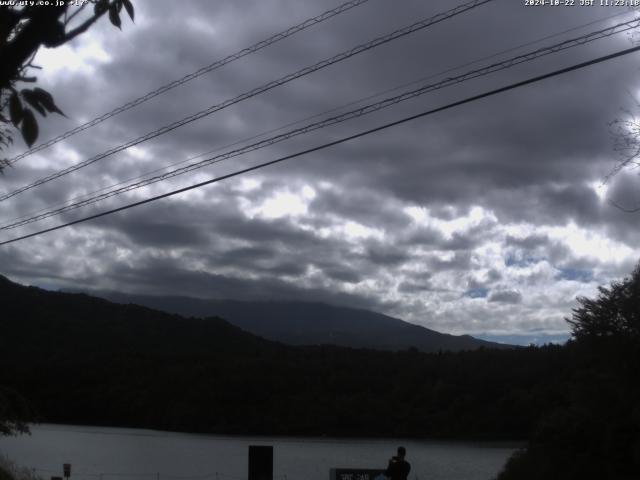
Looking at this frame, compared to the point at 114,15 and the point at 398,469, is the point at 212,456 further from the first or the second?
the point at 114,15

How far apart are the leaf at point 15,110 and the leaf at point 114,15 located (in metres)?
0.84


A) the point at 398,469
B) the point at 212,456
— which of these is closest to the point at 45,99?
the point at 398,469

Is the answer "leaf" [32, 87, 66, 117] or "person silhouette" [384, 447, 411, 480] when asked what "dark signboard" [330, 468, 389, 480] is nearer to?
"person silhouette" [384, 447, 411, 480]

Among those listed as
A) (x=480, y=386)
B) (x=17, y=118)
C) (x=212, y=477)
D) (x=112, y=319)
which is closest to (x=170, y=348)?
(x=112, y=319)

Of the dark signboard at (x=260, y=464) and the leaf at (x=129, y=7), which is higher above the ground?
the leaf at (x=129, y=7)

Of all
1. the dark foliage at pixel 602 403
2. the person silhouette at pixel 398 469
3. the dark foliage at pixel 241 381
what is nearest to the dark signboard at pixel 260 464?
the person silhouette at pixel 398 469

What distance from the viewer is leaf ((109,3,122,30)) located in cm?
377

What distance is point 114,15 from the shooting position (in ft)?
12.4

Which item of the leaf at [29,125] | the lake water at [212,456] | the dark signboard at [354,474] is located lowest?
the lake water at [212,456]

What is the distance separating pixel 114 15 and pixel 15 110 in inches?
35.7

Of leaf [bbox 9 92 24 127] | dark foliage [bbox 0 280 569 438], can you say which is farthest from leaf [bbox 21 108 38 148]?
dark foliage [bbox 0 280 569 438]

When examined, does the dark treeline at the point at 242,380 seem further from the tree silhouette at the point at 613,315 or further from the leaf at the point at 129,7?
the leaf at the point at 129,7

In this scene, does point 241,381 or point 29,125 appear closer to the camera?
point 29,125

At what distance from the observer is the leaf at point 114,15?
12.4 feet
